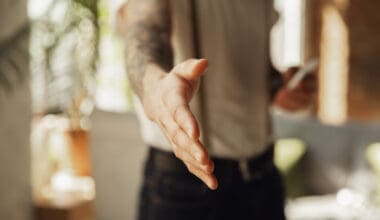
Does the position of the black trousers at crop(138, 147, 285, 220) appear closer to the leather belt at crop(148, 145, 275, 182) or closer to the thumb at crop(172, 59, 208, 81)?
the leather belt at crop(148, 145, 275, 182)

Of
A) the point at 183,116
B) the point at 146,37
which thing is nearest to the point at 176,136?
the point at 183,116

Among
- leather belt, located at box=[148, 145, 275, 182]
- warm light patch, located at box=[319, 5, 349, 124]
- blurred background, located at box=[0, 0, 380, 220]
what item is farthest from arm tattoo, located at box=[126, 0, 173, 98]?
warm light patch, located at box=[319, 5, 349, 124]

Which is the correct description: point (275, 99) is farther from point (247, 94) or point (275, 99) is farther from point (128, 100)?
point (128, 100)

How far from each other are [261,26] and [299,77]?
0.10 m

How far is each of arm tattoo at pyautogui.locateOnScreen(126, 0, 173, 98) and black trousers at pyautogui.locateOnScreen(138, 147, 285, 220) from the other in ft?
0.74

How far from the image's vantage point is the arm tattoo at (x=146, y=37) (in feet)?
2.14

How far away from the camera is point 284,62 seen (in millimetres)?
910

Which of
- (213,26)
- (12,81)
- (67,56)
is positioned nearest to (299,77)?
(213,26)

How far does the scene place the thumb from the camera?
1.62 ft

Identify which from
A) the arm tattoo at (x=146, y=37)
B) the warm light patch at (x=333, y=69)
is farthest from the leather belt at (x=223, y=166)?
the warm light patch at (x=333, y=69)

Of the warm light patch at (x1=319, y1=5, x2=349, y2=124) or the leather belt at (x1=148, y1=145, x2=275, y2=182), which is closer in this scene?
the leather belt at (x1=148, y1=145, x2=275, y2=182)

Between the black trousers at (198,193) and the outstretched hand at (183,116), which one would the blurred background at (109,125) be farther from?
the outstretched hand at (183,116)

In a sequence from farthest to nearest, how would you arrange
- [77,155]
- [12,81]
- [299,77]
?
[77,155] → [12,81] → [299,77]

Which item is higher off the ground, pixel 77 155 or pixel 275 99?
pixel 275 99
